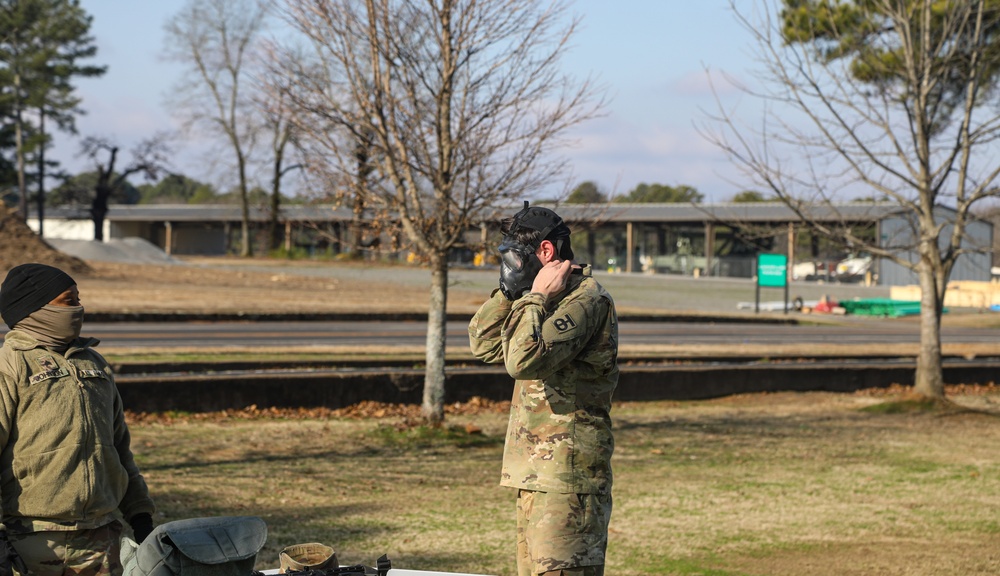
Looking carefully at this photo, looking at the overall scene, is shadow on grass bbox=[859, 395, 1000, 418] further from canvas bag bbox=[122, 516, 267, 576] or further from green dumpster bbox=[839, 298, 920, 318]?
green dumpster bbox=[839, 298, 920, 318]

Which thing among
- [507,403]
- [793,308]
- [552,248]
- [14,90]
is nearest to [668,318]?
[793,308]

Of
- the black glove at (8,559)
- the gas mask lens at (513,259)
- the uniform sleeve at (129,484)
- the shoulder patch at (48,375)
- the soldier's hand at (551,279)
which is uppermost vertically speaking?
the gas mask lens at (513,259)

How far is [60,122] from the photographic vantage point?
2418 inches

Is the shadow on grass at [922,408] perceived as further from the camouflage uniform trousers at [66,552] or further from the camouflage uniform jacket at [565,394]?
the camouflage uniform trousers at [66,552]

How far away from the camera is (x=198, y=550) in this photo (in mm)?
2725

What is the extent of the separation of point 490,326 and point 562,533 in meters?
0.80

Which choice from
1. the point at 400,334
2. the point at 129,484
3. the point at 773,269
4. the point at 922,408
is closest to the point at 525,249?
the point at 129,484

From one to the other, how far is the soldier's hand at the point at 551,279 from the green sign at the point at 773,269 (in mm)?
32435

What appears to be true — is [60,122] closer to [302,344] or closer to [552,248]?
[302,344]

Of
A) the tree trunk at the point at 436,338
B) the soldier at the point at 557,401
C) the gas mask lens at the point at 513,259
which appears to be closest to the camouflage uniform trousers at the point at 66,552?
the soldier at the point at 557,401

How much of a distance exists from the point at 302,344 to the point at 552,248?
635 inches

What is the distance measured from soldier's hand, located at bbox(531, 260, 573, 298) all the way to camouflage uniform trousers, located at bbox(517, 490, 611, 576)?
73 centimetres

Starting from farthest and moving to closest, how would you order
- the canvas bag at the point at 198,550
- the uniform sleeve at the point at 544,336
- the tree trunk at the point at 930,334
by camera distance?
1. the tree trunk at the point at 930,334
2. the uniform sleeve at the point at 544,336
3. the canvas bag at the point at 198,550

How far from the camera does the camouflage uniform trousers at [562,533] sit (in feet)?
12.3
